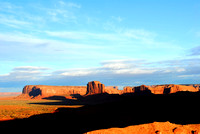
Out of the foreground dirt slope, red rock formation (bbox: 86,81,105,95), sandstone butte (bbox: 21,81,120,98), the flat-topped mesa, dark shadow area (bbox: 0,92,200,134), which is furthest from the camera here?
the flat-topped mesa

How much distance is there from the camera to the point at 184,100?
4725 cm

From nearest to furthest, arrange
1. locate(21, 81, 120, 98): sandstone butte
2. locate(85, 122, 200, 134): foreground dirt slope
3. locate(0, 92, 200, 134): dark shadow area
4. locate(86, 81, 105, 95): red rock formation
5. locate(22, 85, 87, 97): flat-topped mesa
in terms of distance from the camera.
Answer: locate(85, 122, 200, 134): foreground dirt slope → locate(0, 92, 200, 134): dark shadow area → locate(86, 81, 105, 95): red rock formation → locate(21, 81, 120, 98): sandstone butte → locate(22, 85, 87, 97): flat-topped mesa

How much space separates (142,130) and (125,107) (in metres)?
38.7

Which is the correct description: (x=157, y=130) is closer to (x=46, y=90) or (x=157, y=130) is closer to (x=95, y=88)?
(x=95, y=88)

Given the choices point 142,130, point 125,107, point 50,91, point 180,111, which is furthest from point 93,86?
point 142,130

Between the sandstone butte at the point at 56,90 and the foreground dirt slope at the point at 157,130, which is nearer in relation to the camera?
the foreground dirt slope at the point at 157,130

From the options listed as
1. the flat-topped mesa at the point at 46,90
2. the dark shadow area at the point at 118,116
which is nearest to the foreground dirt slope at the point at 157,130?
the dark shadow area at the point at 118,116

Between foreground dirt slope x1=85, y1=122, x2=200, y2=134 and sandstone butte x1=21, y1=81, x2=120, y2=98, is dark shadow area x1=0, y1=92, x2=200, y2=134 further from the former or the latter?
sandstone butte x1=21, y1=81, x2=120, y2=98

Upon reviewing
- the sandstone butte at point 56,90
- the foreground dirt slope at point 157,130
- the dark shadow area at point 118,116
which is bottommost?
the dark shadow area at point 118,116

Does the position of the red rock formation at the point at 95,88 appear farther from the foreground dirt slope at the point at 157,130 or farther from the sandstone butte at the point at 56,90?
the foreground dirt slope at the point at 157,130

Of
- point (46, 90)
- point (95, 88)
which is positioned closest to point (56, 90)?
point (46, 90)

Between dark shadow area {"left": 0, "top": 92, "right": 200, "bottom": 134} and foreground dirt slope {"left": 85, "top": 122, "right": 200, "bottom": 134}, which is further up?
foreground dirt slope {"left": 85, "top": 122, "right": 200, "bottom": 134}

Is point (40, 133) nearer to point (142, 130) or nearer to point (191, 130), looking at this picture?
point (142, 130)

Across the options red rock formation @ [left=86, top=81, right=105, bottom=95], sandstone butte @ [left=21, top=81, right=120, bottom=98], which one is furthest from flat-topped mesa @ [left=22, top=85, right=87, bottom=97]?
red rock formation @ [left=86, top=81, right=105, bottom=95]
